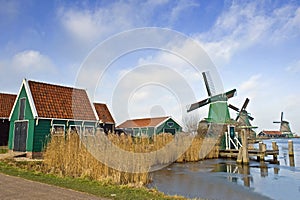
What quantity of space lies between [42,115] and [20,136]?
2.18 m

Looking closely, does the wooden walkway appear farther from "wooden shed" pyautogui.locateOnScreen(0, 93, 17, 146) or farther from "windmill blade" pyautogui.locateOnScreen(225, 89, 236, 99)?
"wooden shed" pyautogui.locateOnScreen(0, 93, 17, 146)

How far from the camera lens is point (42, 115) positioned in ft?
51.7

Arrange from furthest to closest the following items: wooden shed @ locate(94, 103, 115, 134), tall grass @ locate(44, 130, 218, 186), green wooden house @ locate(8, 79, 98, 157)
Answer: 1. wooden shed @ locate(94, 103, 115, 134)
2. green wooden house @ locate(8, 79, 98, 157)
3. tall grass @ locate(44, 130, 218, 186)

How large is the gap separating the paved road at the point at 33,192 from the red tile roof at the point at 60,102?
8.66m

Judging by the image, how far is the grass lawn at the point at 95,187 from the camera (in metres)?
6.59

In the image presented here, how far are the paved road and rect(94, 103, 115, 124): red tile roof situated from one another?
51.6 ft

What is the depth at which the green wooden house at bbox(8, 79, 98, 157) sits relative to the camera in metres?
15.6

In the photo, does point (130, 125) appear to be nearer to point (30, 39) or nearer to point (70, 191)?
point (30, 39)

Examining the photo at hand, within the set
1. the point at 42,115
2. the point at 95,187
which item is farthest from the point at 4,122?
the point at 95,187

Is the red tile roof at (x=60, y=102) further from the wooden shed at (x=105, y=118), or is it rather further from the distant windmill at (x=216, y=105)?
the distant windmill at (x=216, y=105)

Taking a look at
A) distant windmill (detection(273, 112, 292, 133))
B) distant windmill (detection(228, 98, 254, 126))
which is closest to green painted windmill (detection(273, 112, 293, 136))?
distant windmill (detection(273, 112, 292, 133))

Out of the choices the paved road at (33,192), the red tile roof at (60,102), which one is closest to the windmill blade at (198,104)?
the red tile roof at (60,102)

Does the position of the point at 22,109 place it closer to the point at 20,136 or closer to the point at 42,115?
the point at 20,136

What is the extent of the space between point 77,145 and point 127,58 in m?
5.88
